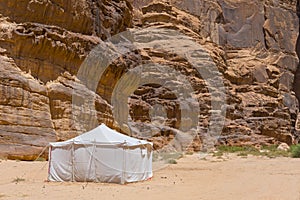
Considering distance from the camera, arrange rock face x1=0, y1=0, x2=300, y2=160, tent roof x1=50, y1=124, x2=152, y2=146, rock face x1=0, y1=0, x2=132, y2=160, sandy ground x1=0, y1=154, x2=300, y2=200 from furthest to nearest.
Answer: rock face x1=0, y1=0, x2=300, y2=160, rock face x1=0, y1=0, x2=132, y2=160, tent roof x1=50, y1=124, x2=152, y2=146, sandy ground x1=0, y1=154, x2=300, y2=200

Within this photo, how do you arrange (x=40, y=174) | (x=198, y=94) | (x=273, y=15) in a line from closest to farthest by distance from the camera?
(x=40, y=174)
(x=198, y=94)
(x=273, y=15)

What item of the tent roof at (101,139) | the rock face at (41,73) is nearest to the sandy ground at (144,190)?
the tent roof at (101,139)

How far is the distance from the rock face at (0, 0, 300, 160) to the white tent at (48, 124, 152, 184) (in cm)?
440

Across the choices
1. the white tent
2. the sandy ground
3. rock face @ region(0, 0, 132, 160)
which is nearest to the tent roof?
the white tent

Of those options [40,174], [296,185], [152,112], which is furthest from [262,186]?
[152,112]

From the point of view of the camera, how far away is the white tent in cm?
1292

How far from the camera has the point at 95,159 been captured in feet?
42.5

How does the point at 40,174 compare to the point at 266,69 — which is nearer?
the point at 40,174

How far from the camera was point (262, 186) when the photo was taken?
456 inches

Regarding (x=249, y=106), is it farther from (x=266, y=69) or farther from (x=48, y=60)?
(x=48, y=60)

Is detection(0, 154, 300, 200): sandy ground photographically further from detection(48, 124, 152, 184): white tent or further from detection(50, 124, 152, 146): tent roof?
detection(50, 124, 152, 146): tent roof

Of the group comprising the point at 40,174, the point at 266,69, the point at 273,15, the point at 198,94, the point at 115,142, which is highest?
the point at 273,15

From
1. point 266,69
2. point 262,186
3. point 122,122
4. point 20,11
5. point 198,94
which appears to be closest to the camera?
point 262,186

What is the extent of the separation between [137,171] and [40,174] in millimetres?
3586
